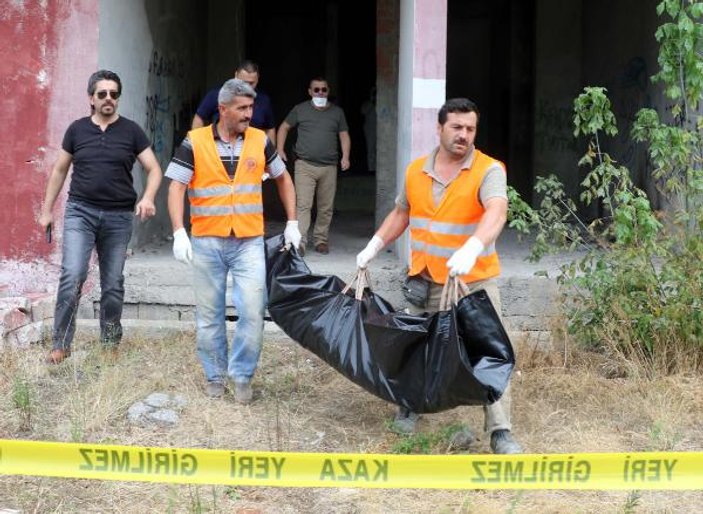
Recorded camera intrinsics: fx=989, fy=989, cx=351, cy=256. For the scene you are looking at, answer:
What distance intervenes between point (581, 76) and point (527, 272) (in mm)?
5518

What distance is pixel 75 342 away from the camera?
22.6 ft

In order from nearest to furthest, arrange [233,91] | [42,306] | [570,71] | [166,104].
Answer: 1. [233,91]
2. [42,306]
3. [166,104]
4. [570,71]

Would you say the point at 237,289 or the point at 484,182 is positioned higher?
the point at 484,182

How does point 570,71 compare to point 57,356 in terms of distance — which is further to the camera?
point 570,71

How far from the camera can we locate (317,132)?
9.05 meters

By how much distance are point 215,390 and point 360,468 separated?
2.08 m

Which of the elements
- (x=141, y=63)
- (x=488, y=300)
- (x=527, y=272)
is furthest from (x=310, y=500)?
(x=141, y=63)

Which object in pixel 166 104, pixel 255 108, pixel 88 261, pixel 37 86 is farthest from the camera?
pixel 166 104

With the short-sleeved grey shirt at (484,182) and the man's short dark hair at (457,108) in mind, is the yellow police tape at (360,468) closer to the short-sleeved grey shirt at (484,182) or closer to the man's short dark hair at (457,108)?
the short-sleeved grey shirt at (484,182)

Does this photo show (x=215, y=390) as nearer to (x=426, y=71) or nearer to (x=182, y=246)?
(x=182, y=246)

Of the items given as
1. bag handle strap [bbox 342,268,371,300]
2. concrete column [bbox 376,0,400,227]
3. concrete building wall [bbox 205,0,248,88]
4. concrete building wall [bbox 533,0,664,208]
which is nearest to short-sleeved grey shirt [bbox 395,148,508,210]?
bag handle strap [bbox 342,268,371,300]

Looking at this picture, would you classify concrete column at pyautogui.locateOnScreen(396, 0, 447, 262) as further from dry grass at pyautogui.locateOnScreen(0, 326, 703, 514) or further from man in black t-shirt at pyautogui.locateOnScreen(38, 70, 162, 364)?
man in black t-shirt at pyautogui.locateOnScreen(38, 70, 162, 364)

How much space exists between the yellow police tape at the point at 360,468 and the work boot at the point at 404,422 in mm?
1306

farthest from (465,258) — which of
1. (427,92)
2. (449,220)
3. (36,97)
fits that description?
(36,97)
